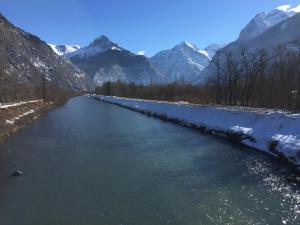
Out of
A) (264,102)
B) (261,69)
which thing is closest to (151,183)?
(264,102)

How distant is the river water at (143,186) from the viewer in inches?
674

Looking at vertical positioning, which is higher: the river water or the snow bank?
the snow bank

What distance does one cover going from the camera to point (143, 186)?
2158cm

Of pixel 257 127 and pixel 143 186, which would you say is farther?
pixel 257 127

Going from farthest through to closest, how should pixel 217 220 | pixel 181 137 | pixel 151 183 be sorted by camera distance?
pixel 181 137 → pixel 151 183 → pixel 217 220

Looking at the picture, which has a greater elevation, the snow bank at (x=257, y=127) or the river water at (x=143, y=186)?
the snow bank at (x=257, y=127)

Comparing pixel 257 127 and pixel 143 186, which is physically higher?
pixel 257 127

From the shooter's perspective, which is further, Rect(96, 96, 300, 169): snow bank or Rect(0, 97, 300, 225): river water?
Rect(96, 96, 300, 169): snow bank

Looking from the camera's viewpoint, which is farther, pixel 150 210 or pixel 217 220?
pixel 150 210

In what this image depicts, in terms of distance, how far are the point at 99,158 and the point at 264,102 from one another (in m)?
49.9

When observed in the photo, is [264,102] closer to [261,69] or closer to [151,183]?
[261,69]

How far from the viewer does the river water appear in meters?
17.1

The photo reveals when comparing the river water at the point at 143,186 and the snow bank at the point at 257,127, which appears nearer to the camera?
the river water at the point at 143,186

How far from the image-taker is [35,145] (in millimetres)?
36844
